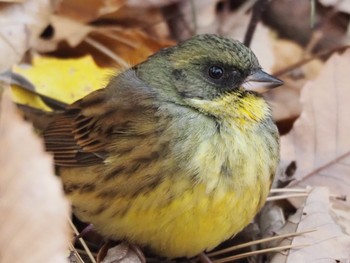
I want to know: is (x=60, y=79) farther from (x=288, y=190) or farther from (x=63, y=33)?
(x=288, y=190)

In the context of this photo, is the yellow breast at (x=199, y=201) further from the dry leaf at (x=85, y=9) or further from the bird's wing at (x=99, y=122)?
the dry leaf at (x=85, y=9)

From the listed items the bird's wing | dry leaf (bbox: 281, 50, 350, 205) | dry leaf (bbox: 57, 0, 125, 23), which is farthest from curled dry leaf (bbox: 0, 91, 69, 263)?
dry leaf (bbox: 57, 0, 125, 23)

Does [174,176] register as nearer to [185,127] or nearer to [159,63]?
[185,127]

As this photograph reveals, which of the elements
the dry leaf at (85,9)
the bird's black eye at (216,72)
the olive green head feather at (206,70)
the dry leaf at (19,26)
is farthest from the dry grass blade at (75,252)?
the dry leaf at (85,9)

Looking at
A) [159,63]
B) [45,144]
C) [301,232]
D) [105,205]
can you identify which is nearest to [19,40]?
[45,144]

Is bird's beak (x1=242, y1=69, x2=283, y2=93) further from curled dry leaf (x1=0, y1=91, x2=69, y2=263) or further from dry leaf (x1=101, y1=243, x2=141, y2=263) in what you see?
curled dry leaf (x1=0, y1=91, x2=69, y2=263)

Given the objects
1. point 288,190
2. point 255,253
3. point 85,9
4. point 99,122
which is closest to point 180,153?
point 99,122
